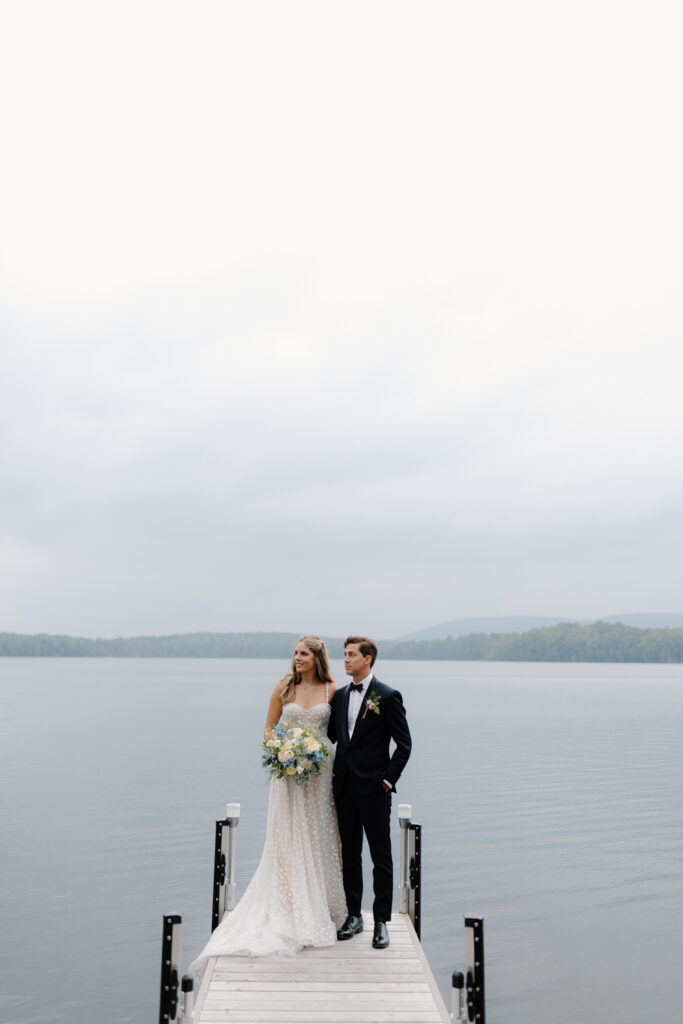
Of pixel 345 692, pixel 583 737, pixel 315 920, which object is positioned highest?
pixel 345 692

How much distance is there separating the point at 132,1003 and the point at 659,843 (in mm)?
13558

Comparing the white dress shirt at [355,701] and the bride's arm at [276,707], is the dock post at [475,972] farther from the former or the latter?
the bride's arm at [276,707]

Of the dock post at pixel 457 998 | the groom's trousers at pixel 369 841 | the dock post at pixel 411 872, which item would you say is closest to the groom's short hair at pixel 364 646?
the groom's trousers at pixel 369 841

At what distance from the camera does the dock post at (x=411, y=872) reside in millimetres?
8547

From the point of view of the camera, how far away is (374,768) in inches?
285

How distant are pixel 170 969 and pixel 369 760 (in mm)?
2210

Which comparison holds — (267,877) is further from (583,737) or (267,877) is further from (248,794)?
(583,737)

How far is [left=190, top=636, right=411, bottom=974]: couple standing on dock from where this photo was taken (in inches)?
283

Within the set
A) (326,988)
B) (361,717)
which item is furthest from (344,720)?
(326,988)

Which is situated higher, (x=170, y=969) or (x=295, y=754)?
(x=295, y=754)

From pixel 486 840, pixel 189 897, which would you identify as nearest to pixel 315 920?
pixel 189 897

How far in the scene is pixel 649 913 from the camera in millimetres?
14906

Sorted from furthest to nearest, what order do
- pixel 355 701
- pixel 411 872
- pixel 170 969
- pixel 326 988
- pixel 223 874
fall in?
pixel 223 874
pixel 411 872
pixel 355 701
pixel 326 988
pixel 170 969

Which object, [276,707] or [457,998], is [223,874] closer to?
[276,707]
